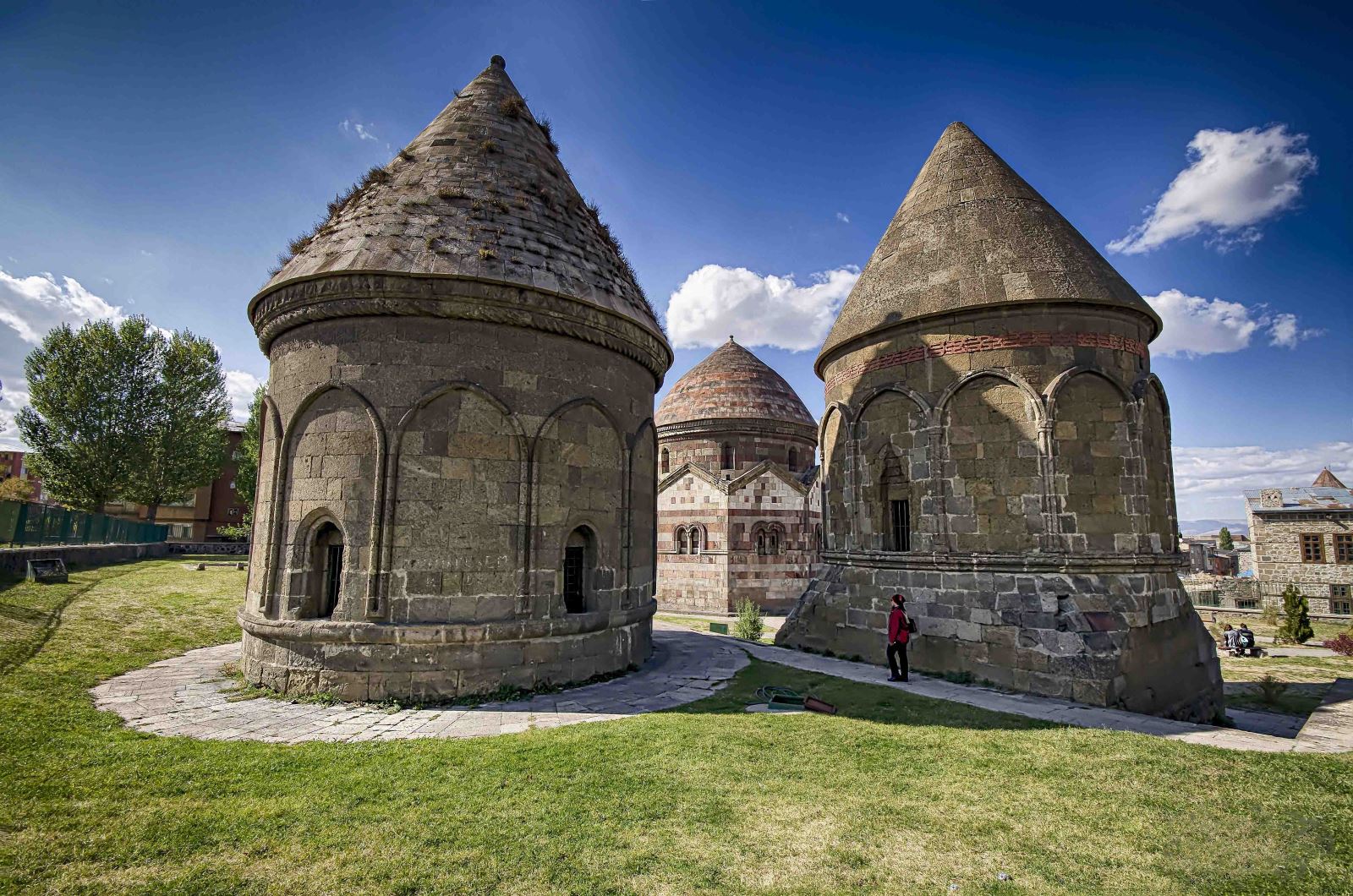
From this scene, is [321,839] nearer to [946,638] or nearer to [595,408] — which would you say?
[595,408]

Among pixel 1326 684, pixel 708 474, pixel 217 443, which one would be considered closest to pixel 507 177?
pixel 708 474

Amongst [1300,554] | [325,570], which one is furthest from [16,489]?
[1300,554]

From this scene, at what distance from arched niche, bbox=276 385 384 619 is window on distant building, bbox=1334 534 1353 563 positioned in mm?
45237

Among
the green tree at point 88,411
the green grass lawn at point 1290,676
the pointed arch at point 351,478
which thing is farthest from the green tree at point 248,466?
the green grass lawn at point 1290,676

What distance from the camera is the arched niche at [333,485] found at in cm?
824

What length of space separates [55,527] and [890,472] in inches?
956

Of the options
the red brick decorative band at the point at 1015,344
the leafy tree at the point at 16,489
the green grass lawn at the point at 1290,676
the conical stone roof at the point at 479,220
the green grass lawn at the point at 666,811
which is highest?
the conical stone roof at the point at 479,220

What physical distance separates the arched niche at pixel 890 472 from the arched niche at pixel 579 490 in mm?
4911

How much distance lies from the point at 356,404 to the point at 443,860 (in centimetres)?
608

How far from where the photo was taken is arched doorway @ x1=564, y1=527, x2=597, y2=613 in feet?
31.7

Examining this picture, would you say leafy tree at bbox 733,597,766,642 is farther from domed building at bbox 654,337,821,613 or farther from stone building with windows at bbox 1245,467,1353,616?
stone building with windows at bbox 1245,467,1353,616

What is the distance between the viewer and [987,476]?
35.3 ft

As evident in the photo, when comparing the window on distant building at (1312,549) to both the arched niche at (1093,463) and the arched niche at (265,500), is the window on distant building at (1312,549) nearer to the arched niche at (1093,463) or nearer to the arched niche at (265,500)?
the arched niche at (1093,463)

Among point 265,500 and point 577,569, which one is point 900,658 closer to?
point 577,569
